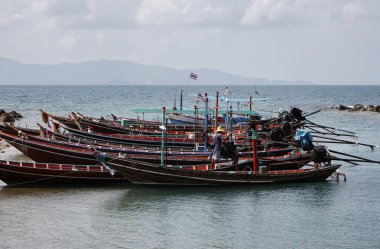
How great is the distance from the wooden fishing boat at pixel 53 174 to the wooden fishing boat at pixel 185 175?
1.56m

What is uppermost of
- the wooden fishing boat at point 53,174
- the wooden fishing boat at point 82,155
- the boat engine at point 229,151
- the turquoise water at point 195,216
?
the boat engine at point 229,151

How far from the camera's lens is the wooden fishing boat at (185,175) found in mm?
33875

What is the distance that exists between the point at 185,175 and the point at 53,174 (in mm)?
6809

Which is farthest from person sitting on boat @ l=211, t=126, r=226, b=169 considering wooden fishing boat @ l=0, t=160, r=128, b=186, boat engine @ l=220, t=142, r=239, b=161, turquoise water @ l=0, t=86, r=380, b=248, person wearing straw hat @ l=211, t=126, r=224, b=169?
wooden fishing boat @ l=0, t=160, r=128, b=186

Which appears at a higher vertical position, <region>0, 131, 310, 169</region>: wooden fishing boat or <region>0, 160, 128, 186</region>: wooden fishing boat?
<region>0, 131, 310, 169</region>: wooden fishing boat

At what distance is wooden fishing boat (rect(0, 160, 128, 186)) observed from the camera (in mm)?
34281

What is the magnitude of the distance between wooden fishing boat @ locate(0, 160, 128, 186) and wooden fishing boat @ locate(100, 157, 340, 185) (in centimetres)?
156

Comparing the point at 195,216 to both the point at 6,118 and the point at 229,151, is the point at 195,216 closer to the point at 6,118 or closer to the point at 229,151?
the point at 229,151

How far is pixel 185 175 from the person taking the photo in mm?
34406

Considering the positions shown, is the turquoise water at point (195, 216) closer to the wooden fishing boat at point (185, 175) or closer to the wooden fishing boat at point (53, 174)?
the wooden fishing boat at point (185, 175)

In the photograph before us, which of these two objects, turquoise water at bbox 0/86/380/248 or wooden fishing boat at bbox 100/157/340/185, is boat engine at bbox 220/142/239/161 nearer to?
wooden fishing boat at bbox 100/157/340/185

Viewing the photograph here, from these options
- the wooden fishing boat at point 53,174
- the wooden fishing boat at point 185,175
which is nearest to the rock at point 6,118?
the wooden fishing boat at point 53,174

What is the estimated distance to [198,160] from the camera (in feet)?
124

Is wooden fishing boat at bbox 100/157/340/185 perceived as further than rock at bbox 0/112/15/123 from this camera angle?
No
